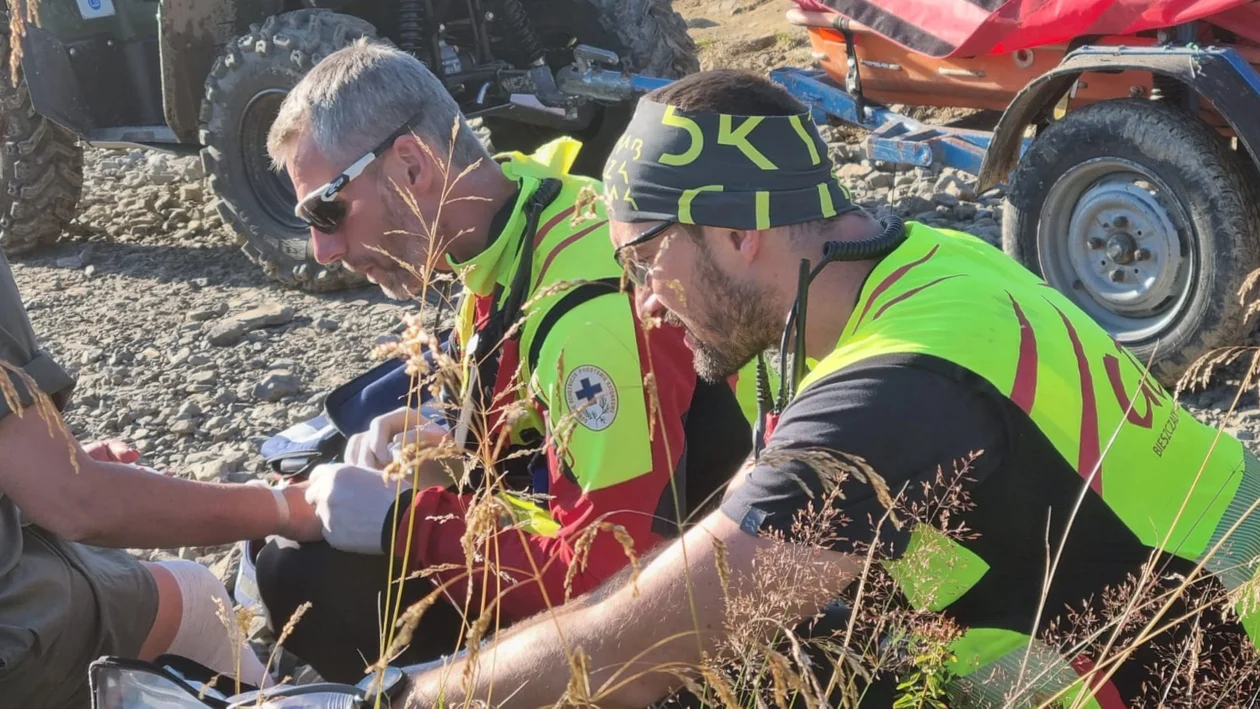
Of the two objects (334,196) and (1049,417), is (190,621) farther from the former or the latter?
(1049,417)

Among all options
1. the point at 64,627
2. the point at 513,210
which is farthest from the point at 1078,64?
the point at 64,627

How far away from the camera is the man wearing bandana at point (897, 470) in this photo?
6.12 ft

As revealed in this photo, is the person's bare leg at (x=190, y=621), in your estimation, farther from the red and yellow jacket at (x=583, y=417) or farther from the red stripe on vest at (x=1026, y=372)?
the red stripe on vest at (x=1026, y=372)

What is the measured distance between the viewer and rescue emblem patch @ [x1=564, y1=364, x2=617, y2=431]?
8.12 ft

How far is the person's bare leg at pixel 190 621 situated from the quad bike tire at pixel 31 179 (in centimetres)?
531

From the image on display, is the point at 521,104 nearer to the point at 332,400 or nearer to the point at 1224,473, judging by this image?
the point at 332,400

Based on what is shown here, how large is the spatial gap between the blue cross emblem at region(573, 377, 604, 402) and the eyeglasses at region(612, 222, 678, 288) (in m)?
0.23

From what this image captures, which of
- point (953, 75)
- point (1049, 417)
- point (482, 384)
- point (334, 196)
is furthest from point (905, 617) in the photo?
point (953, 75)

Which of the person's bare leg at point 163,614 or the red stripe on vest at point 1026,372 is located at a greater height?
the red stripe on vest at point 1026,372

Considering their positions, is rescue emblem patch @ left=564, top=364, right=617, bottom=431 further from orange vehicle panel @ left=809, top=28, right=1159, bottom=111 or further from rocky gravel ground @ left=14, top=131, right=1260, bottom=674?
orange vehicle panel @ left=809, top=28, right=1159, bottom=111

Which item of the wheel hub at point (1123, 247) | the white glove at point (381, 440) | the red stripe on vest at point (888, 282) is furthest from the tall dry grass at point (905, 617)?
the wheel hub at point (1123, 247)

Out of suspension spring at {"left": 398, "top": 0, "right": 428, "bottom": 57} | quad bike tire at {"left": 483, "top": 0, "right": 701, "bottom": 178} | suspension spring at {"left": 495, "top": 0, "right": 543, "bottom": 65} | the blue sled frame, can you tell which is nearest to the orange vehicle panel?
the blue sled frame

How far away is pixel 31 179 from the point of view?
25.3 feet

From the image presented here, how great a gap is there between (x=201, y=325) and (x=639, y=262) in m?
4.40
